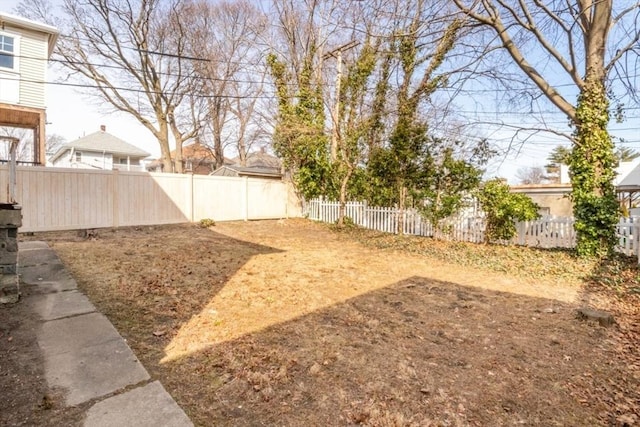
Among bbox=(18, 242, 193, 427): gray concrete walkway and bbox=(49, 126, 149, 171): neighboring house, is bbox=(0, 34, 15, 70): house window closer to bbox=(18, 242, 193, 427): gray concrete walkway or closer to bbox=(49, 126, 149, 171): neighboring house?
bbox=(18, 242, 193, 427): gray concrete walkway

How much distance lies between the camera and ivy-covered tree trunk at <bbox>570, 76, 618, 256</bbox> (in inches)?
265

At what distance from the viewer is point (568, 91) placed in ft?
26.5

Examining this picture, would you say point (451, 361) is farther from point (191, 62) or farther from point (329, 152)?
point (191, 62)

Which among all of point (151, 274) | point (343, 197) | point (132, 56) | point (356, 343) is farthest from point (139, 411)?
point (132, 56)

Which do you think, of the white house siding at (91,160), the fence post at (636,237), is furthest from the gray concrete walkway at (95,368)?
the white house siding at (91,160)

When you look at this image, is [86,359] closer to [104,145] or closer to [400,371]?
[400,371]

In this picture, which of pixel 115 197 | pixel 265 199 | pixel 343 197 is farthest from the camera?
pixel 265 199

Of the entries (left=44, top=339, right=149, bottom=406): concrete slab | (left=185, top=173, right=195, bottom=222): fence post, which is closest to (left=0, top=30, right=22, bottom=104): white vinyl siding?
(left=185, top=173, right=195, bottom=222): fence post

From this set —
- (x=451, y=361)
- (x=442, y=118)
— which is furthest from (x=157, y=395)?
(x=442, y=118)

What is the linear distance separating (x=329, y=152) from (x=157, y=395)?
1179cm

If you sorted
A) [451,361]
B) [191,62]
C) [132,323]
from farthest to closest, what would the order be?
[191,62], [132,323], [451,361]

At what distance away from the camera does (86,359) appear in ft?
7.64

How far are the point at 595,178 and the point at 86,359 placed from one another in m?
8.62

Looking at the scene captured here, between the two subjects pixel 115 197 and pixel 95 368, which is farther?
pixel 115 197
